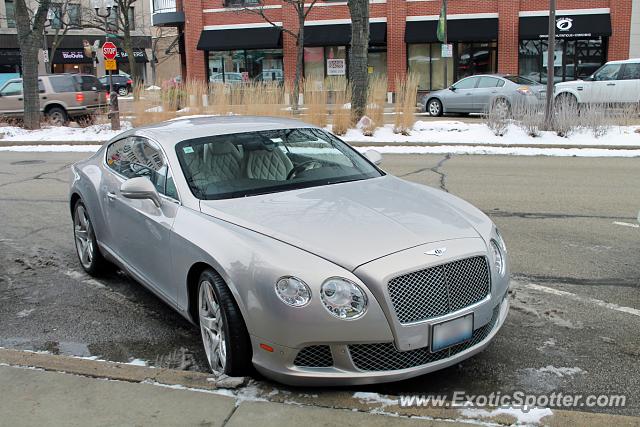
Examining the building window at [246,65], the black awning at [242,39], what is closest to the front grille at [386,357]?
the black awning at [242,39]

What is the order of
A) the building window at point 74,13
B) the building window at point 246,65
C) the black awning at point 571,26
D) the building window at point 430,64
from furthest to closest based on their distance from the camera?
the building window at point 74,13
the building window at point 246,65
the building window at point 430,64
the black awning at point 571,26

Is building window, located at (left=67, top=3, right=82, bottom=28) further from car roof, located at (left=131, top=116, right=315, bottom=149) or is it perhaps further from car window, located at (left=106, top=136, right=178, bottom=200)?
car roof, located at (left=131, top=116, right=315, bottom=149)

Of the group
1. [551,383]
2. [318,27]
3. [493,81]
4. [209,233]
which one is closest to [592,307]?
[551,383]

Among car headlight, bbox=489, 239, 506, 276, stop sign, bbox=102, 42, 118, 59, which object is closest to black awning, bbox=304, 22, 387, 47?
stop sign, bbox=102, 42, 118, 59

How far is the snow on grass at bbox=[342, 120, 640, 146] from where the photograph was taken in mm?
14732

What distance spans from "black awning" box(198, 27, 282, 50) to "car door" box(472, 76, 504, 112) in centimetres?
1467

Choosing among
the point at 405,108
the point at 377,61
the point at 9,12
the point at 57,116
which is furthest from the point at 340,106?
the point at 9,12

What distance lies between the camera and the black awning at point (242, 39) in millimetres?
33875

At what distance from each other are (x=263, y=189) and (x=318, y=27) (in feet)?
100

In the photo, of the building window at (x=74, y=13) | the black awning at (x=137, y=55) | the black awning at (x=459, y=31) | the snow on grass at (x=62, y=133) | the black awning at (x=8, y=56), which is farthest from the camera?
the black awning at (x=137, y=55)

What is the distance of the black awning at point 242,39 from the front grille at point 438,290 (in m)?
31.6

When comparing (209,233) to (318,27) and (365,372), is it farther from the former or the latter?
(318,27)

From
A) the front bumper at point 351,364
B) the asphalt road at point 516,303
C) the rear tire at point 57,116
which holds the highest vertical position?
the rear tire at point 57,116

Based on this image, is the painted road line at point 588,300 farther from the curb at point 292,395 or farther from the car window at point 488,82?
the car window at point 488,82
